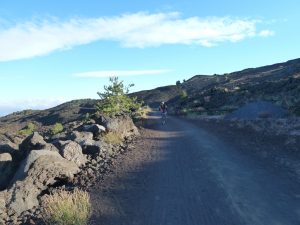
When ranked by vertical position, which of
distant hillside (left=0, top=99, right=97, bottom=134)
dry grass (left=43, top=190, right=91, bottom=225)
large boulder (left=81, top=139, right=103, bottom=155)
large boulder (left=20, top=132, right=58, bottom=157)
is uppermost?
large boulder (left=20, top=132, right=58, bottom=157)

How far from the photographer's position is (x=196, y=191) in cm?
1172

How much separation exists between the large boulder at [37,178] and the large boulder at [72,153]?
639 millimetres

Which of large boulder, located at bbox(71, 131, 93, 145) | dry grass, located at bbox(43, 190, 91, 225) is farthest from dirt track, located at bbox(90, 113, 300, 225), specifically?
large boulder, located at bbox(71, 131, 93, 145)

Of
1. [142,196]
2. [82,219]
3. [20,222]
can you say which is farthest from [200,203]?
[20,222]

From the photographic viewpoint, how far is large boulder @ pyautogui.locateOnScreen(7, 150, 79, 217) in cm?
1184

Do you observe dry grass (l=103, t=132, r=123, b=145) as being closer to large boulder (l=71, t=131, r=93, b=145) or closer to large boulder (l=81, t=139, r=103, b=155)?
large boulder (l=71, t=131, r=93, b=145)

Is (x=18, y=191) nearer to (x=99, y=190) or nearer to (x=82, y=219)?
(x=99, y=190)

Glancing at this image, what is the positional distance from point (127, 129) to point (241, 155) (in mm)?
10359

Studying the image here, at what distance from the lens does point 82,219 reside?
30.5 ft

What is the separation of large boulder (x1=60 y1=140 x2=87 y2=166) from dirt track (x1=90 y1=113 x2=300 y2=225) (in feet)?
5.03

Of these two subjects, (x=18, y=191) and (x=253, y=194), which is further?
(x=18, y=191)

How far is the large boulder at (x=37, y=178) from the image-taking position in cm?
1184

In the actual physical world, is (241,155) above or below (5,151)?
below

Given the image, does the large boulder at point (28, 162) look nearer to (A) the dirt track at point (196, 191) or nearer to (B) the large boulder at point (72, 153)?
(B) the large boulder at point (72, 153)
